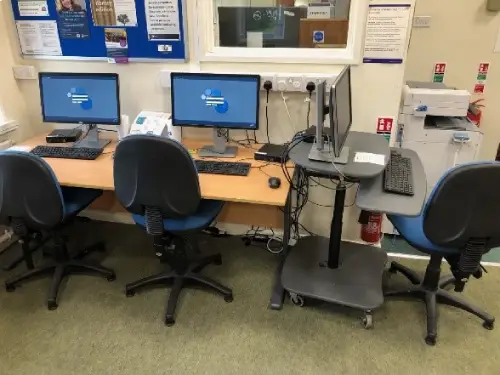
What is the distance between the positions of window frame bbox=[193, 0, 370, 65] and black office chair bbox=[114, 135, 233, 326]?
35.2 inches

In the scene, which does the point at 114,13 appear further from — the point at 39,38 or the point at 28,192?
the point at 28,192

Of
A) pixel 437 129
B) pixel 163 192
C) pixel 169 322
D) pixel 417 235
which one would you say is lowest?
pixel 169 322

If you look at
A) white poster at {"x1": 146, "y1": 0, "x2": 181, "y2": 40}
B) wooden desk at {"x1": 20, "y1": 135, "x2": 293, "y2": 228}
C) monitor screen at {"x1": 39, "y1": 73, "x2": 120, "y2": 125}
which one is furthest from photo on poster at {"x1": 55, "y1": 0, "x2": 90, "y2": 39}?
wooden desk at {"x1": 20, "y1": 135, "x2": 293, "y2": 228}

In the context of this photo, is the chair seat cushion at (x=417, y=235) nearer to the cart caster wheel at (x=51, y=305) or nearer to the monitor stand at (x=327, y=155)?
the monitor stand at (x=327, y=155)

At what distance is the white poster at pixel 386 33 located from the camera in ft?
6.92

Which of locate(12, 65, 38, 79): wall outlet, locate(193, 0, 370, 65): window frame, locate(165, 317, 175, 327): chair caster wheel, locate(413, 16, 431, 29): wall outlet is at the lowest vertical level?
locate(165, 317, 175, 327): chair caster wheel

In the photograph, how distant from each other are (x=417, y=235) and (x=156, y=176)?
1276mm

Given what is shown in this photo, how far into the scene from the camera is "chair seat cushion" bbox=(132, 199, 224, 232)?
6.66 ft

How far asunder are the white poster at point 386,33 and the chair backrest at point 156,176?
1.21 m

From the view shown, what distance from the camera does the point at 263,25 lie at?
10.2 feet

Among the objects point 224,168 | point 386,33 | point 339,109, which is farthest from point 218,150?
point 386,33

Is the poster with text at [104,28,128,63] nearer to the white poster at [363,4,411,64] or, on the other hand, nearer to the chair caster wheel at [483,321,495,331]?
the white poster at [363,4,411,64]

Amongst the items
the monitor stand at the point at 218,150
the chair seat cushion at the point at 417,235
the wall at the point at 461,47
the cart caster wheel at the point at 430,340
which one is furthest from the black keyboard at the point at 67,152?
the wall at the point at 461,47

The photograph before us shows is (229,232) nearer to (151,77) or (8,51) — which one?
(151,77)
